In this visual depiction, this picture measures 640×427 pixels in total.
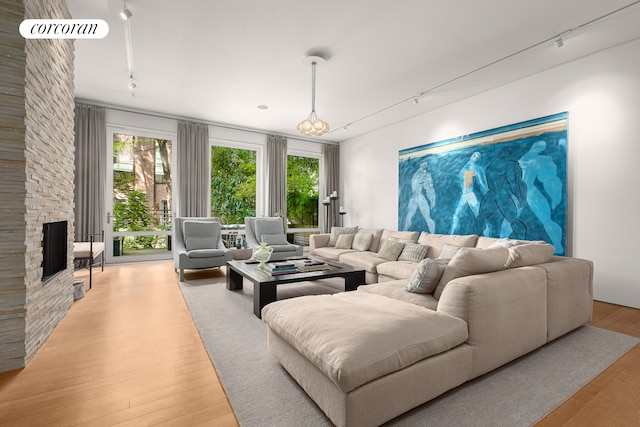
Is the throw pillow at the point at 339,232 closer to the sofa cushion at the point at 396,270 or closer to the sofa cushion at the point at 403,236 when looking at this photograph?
the sofa cushion at the point at 403,236

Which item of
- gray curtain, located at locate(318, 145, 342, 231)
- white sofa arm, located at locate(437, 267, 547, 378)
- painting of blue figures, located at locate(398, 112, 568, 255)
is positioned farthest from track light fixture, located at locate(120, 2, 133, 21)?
gray curtain, located at locate(318, 145, 342, 231)

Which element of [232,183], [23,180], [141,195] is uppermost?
[232,183]

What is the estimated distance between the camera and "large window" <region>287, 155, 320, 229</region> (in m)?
7.73

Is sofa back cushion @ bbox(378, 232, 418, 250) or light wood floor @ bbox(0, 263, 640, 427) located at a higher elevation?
sofa back cushion @ bbox(378, 232, 418, 250)

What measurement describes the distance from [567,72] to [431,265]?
11.3 ft

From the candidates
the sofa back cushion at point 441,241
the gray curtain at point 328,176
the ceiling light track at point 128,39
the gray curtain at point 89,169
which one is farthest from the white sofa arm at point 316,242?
the gray curtain at point 89,169

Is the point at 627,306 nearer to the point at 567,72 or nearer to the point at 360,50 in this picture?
the point at 567,72

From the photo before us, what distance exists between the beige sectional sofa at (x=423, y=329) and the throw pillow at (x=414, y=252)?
1.59 metres

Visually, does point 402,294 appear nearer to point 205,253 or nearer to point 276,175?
point 205,253

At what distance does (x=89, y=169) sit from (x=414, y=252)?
5662mm

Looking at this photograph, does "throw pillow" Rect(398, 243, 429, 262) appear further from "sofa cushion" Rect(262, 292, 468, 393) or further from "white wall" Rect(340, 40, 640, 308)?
"sofa cushion" Rect(262, 292, 468, 393)

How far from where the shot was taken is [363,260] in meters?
4.43

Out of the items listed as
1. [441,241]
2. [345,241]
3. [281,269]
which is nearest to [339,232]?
[345,241]

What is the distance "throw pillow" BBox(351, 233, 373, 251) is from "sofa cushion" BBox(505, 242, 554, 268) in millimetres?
2790
